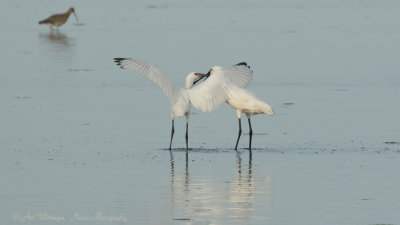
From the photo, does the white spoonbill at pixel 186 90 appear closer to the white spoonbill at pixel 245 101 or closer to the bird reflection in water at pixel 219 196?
the white spoonbill at pixel 245 101

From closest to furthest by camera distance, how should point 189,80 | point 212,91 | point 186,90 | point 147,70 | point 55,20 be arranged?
point 147,70
point 212,91
point 186,90
point 189,80
point 55,20

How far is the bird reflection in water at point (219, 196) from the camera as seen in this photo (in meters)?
10.2

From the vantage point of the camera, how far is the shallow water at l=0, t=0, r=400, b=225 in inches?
422

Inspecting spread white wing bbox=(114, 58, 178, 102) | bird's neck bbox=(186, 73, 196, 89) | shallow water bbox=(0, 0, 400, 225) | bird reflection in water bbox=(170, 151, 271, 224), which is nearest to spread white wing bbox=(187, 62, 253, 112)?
bird's neck bbox=(186, 73, 196, 89)

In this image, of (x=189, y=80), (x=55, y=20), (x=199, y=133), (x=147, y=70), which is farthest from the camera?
(x=55, y=20)

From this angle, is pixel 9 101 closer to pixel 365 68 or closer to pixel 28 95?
pixel 28 95

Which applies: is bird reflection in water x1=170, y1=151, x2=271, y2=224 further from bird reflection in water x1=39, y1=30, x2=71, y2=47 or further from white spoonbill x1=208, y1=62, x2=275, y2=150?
bird reflection in water x1=39, y1=30, x2=71, y2=47

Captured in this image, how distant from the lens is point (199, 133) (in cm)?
1653

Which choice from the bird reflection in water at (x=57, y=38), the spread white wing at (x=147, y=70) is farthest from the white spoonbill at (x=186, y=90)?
the bird reflection in water at (x=57, y=38)

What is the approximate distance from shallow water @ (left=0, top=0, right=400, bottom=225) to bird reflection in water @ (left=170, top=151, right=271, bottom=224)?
0.02 m

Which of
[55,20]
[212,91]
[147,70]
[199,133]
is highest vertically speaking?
[55,20]

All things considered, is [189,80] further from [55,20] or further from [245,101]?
[55,20]

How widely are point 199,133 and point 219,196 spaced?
5.31 meters

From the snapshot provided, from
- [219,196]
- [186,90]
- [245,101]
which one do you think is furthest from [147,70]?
[219,196]
